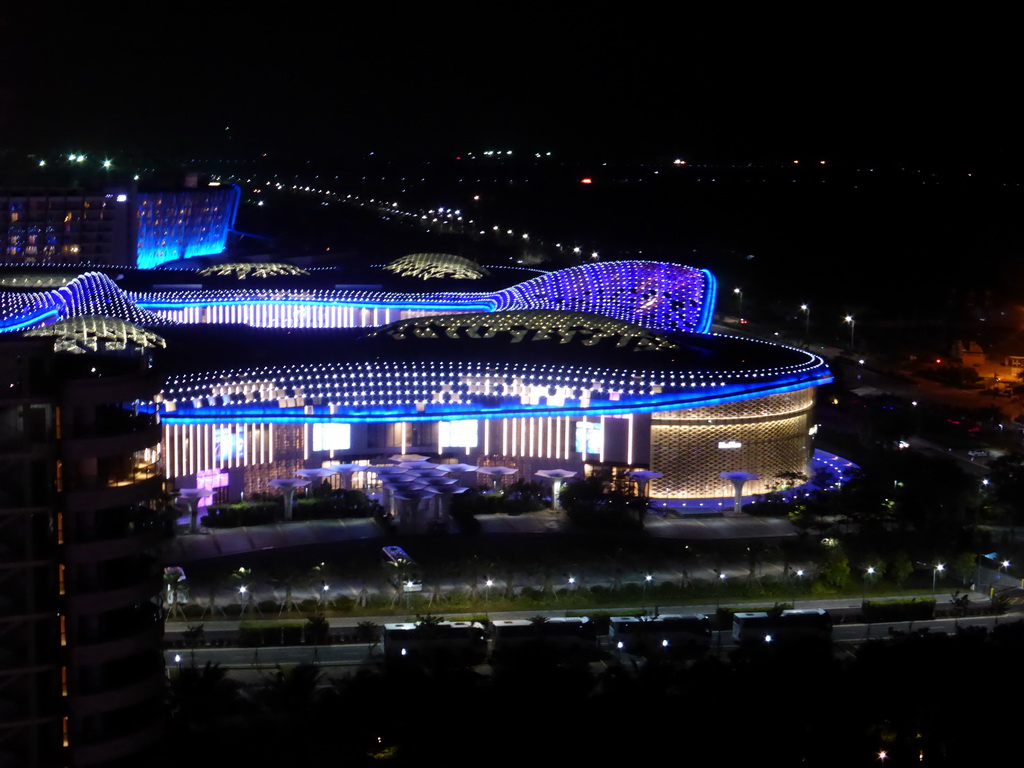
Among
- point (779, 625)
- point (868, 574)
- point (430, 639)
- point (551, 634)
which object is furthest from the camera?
point (868, 574)

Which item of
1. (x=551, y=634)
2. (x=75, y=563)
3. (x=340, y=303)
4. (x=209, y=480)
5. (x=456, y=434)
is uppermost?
(x=340, y=303)

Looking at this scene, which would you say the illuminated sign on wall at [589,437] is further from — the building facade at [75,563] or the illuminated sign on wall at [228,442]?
the building facade at [75,563]

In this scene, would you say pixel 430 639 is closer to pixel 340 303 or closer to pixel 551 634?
pixel 551 634

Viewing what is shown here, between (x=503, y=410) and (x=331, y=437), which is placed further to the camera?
(x=331, y=437)

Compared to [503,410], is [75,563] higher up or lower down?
higher up

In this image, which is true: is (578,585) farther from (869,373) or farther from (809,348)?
(809,348)

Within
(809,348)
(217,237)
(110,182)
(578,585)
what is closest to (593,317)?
(578,585)

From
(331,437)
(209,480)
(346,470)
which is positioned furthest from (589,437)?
(209,480)

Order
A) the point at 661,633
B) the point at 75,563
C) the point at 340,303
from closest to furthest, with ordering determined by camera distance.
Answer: the point at 75,563, the point at 661,633, the point at 340,303

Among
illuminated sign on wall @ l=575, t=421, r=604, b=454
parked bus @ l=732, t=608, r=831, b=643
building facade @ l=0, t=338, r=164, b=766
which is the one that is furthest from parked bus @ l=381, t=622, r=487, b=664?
illuminated sign on wall @ l=575, t=421, r=604, b=454
